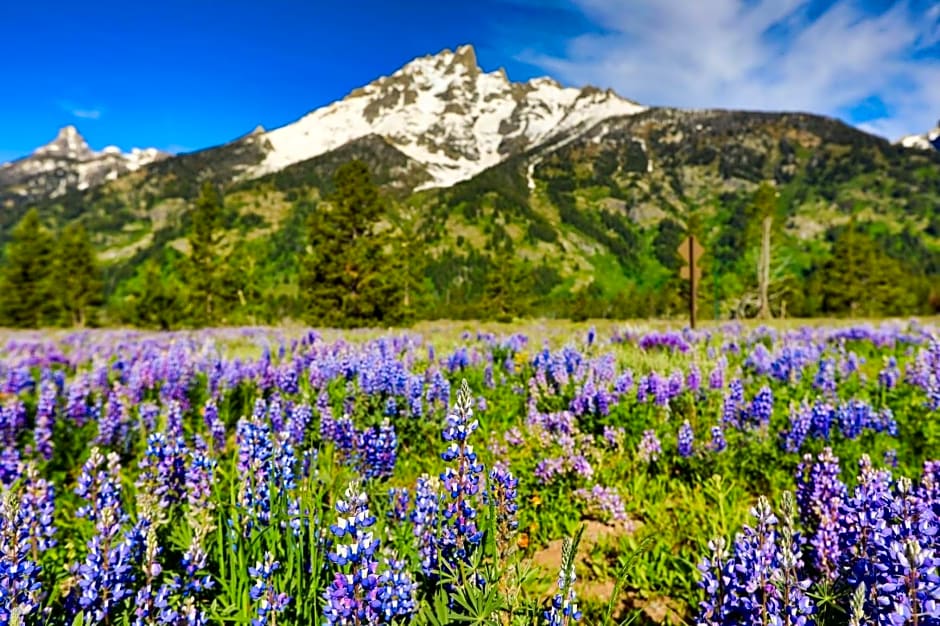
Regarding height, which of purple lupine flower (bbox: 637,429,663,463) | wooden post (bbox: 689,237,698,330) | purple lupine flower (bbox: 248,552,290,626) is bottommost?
purple lupine flower (bbox: 637,429,663,463)

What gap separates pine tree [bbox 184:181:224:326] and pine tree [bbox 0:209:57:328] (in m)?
25.1

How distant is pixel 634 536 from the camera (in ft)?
14.2

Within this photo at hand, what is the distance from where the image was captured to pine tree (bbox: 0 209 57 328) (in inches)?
2504

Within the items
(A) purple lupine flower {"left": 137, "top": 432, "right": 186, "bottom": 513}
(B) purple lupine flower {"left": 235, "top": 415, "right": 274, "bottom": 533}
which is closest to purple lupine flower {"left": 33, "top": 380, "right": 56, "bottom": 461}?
(A) purple lupine flower {"left": 137, "top": 432, "right": 186, "bottom": 513}

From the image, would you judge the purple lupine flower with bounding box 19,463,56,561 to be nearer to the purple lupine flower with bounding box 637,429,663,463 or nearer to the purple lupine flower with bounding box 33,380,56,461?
the purple lupine flower with bounding box 33,380,56,461

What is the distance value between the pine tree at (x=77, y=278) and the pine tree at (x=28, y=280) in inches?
47.9

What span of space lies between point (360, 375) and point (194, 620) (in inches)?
173

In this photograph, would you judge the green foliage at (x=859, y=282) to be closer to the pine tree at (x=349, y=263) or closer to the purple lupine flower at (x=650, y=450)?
the pine tree at (x=349, y=263)

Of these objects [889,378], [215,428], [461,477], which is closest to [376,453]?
[215,428]

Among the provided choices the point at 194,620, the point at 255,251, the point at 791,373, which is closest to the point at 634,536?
the point at 194,620

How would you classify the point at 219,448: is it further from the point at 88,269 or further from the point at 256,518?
the point at 88,269

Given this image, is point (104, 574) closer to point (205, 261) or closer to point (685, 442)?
point (685, 442)

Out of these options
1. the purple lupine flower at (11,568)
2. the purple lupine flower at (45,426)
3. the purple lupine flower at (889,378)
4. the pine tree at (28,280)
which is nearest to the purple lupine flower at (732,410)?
the purple lupine flower at (889,378)

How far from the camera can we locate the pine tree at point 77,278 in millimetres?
67375
